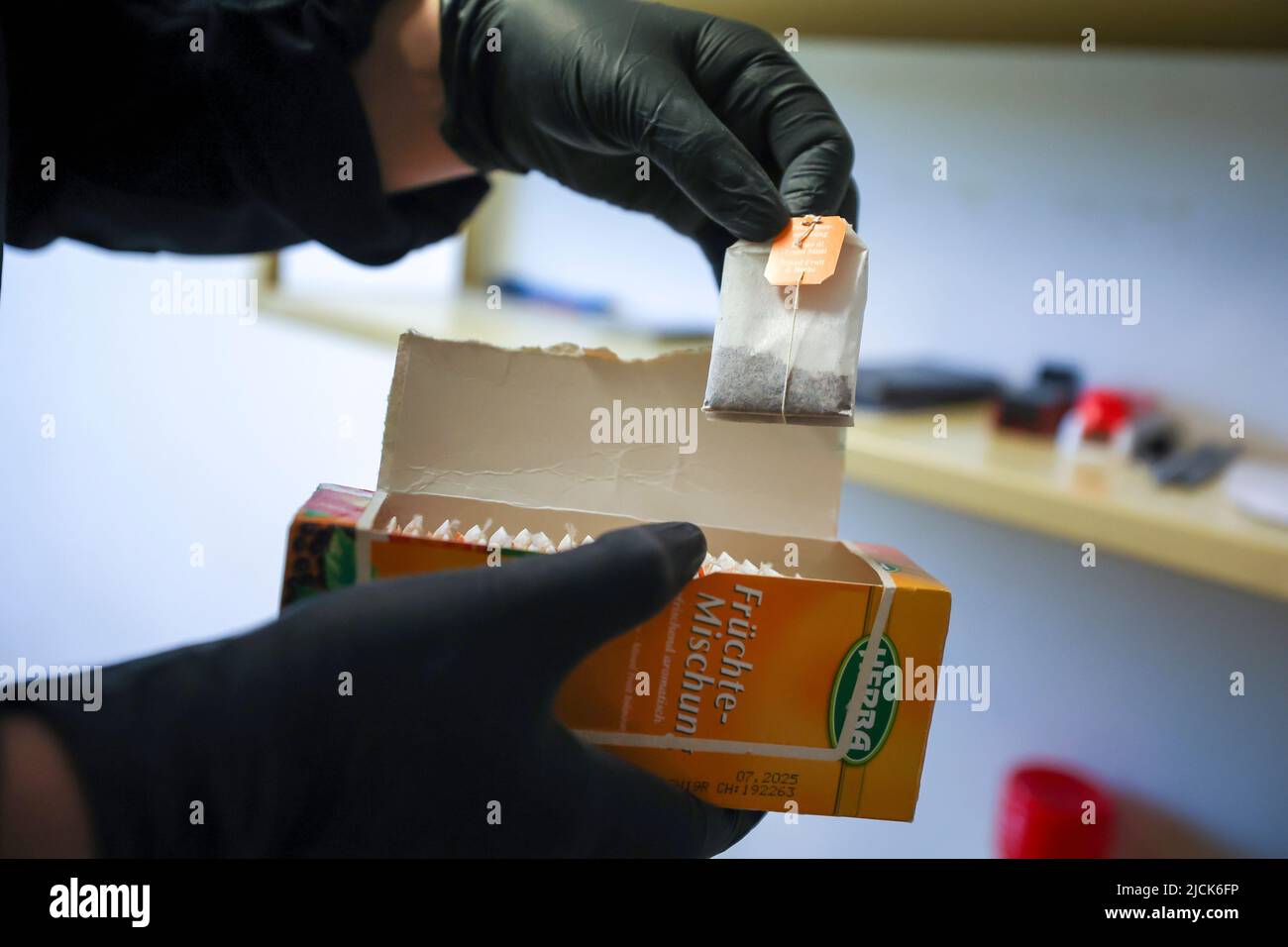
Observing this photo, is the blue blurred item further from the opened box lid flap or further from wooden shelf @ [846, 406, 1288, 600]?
the opened box lid flap

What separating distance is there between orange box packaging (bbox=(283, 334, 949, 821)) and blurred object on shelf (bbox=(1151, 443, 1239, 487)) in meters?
0.48

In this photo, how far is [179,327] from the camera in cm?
173

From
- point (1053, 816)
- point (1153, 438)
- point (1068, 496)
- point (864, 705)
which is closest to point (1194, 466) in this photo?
point (1153, 438)

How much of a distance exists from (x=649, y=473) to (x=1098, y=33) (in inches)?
27.0

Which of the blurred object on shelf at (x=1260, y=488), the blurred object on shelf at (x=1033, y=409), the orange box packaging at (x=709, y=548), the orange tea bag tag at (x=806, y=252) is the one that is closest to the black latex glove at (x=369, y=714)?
the orange box packaging at (x=709, y=548)

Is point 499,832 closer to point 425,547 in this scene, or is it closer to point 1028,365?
point 425,547

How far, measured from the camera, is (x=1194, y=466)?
0.91 meters

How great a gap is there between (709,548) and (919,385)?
0.59 m

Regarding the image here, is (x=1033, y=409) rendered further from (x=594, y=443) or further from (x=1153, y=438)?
(x=594, y=443)

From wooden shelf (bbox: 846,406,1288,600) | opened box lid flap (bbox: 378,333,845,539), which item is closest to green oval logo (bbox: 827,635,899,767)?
opened box lid flap (bbox: 378,333,845,539)

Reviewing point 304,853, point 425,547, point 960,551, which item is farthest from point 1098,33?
point 304,853

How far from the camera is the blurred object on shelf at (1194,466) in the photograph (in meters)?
0.87

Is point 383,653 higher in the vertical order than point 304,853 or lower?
higher

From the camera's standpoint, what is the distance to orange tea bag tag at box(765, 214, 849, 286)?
1.55ft
